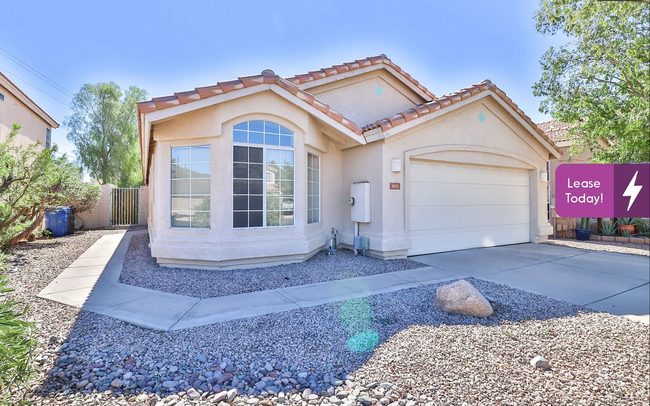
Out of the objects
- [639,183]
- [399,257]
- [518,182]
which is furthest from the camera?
[518,182]

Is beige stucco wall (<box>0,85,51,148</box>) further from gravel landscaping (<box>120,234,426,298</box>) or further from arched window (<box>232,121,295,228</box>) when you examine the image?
arched window (<box>232,121,295,228</box>)

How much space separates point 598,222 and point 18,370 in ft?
59.5

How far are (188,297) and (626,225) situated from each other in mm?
16570

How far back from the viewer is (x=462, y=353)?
3.38 metres

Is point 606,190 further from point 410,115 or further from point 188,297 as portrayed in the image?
point 188,297

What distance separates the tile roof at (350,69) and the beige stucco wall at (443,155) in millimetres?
2223

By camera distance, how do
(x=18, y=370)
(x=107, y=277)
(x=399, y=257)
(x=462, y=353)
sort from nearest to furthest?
(x=18, y=370) → (x=462, y=353) → (x=107, y=277) → (x=399, y=257)

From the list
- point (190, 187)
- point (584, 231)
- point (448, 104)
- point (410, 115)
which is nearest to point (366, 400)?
point (190, 187)

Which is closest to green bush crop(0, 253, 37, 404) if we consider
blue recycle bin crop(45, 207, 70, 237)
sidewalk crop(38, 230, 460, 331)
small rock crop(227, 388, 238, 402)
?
sidewalk crop(38, 230, 460, 331)

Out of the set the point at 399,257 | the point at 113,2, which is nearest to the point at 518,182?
the point at 399,257

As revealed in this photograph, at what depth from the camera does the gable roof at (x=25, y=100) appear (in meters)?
11.1

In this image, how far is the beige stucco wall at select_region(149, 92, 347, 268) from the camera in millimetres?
6738

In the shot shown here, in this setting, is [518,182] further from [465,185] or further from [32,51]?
[32,51]

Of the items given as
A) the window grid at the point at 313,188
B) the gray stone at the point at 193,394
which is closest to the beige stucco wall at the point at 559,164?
the window grid at the point at 313,188
